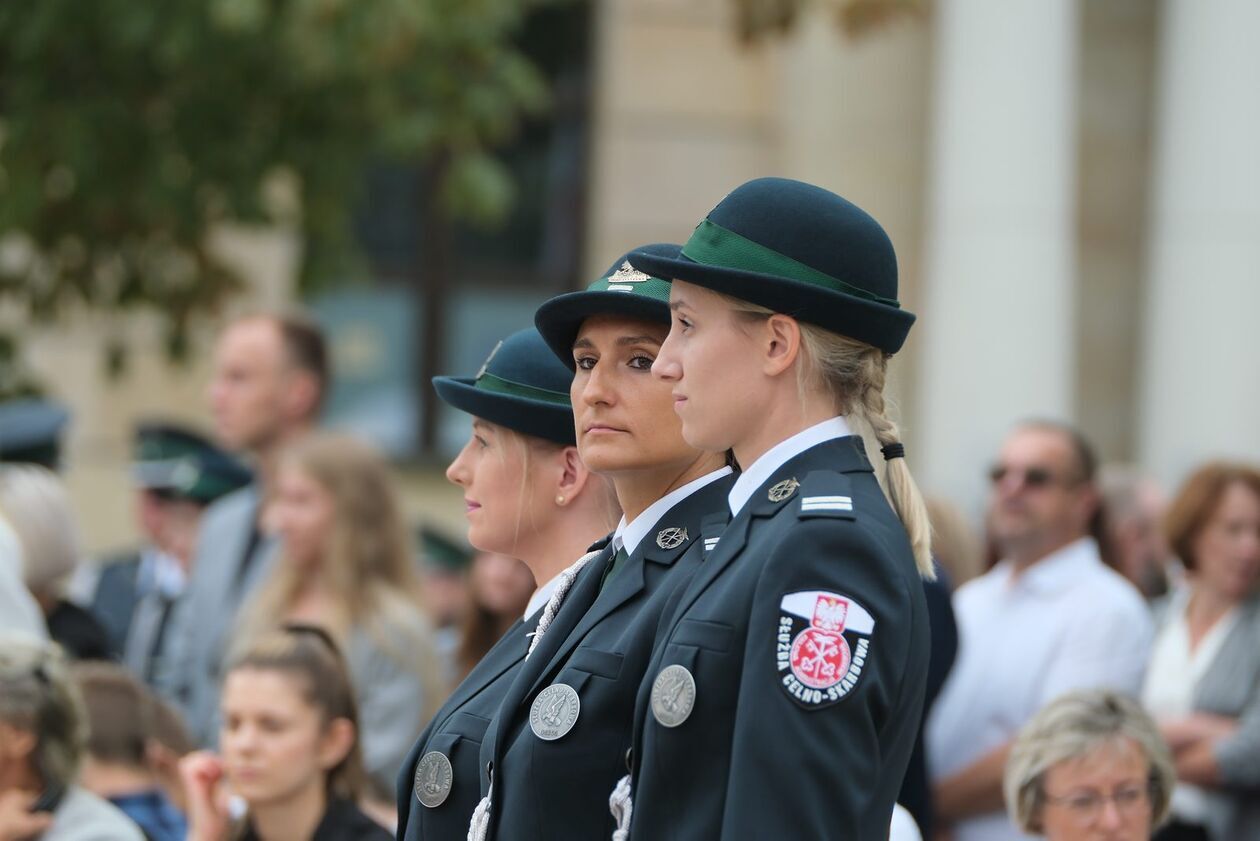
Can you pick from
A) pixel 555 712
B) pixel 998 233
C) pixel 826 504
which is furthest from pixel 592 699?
pixel 998 233

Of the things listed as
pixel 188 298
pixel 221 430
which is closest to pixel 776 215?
pixel 221 430

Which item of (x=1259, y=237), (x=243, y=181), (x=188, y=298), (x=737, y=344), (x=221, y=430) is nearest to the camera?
(x=737, y=344)

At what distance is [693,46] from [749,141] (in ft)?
2.73

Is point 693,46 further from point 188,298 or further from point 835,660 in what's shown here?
point 835,660

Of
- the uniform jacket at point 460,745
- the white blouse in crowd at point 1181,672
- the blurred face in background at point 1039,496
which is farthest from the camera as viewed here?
the blurred face in background at point 1039,496

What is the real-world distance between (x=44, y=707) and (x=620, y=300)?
1.97 m

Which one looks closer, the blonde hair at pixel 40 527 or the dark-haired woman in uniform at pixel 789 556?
the dark-haired woman in uniform at pixel 789 556

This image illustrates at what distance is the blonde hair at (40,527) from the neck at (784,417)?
3630 millimetres

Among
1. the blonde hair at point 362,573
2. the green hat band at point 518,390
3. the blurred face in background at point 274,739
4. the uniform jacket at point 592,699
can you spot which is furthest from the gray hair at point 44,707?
the uniform jacket at point 592,699

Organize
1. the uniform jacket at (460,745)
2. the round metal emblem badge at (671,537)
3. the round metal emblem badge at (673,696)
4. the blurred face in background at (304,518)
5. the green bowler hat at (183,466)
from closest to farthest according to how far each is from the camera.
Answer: the round metal emblem badge at (673,696) → the round metal emblem badge at (671,537) → the uniform jacket at (460,745) → the blurred face in background at (304,518) → the green bowler hat at (183,466)

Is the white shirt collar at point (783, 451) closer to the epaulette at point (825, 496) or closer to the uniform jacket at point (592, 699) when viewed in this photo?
the epaulette at point (825, 496)

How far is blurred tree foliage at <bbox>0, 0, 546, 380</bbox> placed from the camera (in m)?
7.67

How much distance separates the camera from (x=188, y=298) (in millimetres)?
9148

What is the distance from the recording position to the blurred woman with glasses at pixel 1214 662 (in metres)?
5.48
